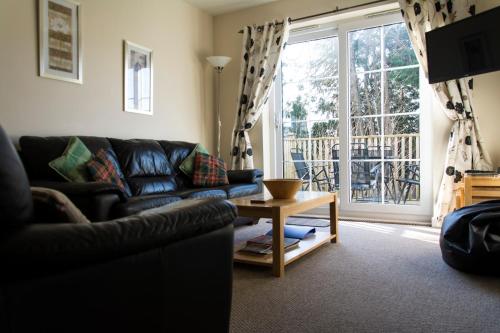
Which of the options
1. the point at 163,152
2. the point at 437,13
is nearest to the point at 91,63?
the point at 163,152

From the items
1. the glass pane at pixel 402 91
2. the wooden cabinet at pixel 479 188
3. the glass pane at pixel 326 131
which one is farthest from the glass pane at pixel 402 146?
the wooden cabinet at pixel 479 188

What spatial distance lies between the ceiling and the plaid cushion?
6.68 feet

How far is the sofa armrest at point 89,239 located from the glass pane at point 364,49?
143 inches

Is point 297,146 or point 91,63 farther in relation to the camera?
point 297,146

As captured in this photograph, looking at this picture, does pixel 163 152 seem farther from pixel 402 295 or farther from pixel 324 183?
pixel 402 295

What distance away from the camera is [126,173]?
10.5 feet

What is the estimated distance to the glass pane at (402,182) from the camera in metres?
3.97

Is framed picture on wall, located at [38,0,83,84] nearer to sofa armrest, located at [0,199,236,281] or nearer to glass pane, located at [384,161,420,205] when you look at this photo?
sofa armrest, located at [0,199,236,281]

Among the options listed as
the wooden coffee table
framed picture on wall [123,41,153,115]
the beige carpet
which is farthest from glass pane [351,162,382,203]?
framed picture on wall [123,41,153,115]

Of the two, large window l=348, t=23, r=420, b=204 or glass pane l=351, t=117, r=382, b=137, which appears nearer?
large window l=348, t=23, r=420, b=204

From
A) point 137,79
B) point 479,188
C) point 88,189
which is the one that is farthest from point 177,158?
point 479,188

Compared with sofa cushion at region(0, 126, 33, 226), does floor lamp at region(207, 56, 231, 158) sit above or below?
above

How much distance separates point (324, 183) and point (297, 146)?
58 cm

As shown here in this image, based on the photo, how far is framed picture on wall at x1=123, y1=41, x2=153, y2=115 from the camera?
3.67 meters
